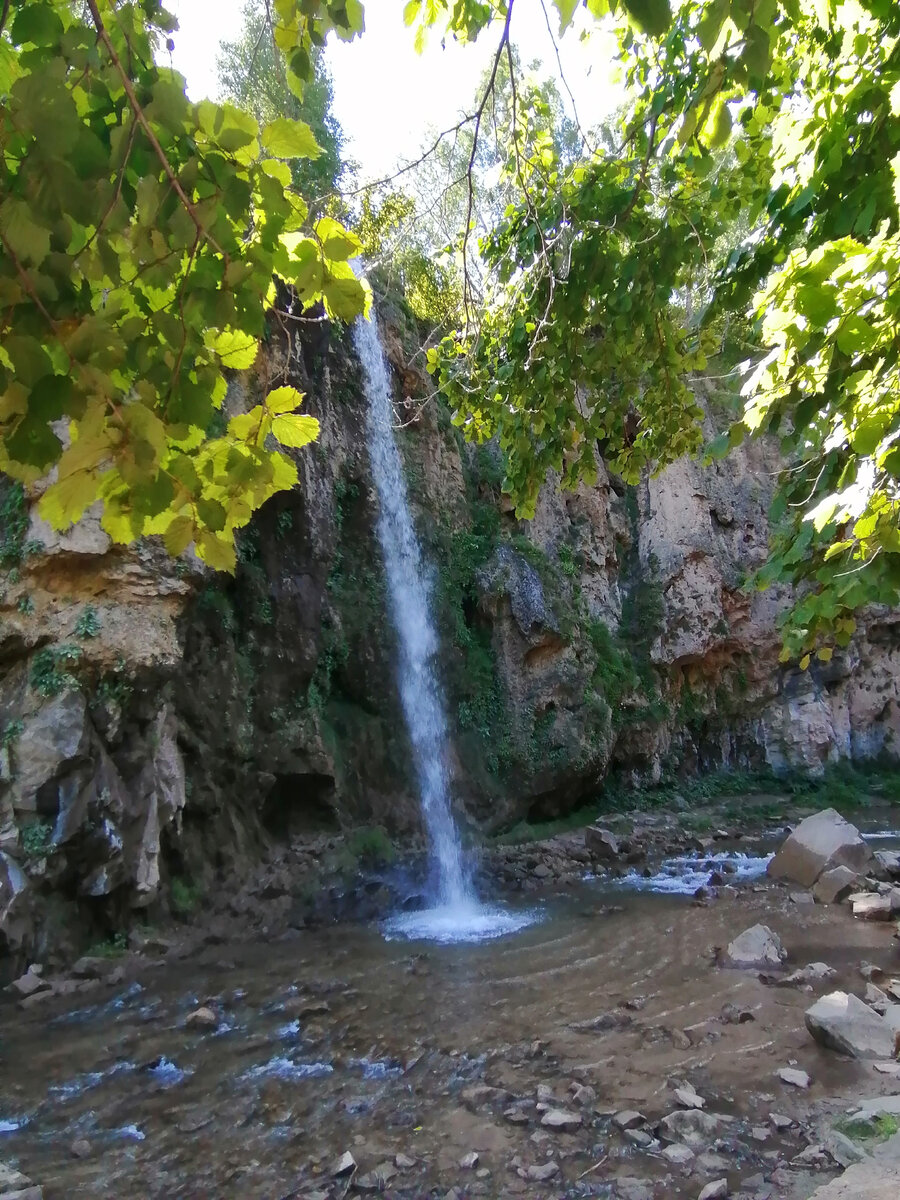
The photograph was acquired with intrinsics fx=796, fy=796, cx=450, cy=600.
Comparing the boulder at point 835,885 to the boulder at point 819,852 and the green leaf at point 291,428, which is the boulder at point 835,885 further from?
the green leaf at point 291,428

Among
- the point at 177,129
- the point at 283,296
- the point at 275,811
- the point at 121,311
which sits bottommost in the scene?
the point at 275,811

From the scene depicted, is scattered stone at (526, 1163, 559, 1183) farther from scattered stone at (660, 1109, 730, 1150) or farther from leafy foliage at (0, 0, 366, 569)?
A: leafy foliage at (0, 0, 366, 569)

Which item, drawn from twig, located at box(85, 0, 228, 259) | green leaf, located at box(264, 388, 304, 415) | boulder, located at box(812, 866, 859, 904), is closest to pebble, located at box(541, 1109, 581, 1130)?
green leaf, located at box(264, 388, 304, 415)

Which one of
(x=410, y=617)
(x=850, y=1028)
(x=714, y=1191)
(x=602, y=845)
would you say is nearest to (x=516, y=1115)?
(x=714, y=1191)

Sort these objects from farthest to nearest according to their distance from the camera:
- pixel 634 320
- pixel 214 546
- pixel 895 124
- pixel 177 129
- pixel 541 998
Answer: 1. pixel 541 998
2. pixel 634 320
3. pixel 895 124
4. pixel 214 546
5. pixel 177 129

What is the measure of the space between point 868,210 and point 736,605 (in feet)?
54.2

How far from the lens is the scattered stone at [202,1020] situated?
19.0 feet

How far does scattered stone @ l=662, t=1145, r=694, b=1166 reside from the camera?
145 inches

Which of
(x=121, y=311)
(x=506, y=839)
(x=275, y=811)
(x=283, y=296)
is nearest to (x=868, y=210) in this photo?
(x=121, y=311)

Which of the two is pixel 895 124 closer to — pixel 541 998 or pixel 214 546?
pixel 214 546

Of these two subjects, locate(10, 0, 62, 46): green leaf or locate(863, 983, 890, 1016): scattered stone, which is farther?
locate(863, 983, 890, 1016): scattered stone

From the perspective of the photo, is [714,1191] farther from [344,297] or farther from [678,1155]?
[344,297]

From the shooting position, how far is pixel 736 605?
58.8 ft

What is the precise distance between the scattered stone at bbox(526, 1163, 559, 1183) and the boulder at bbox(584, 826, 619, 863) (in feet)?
26.4
